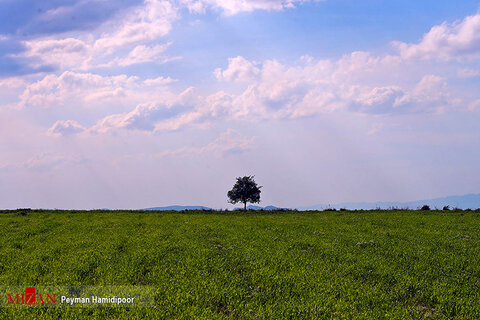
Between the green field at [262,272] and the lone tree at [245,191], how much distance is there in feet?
222

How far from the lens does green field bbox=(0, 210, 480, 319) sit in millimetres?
10312

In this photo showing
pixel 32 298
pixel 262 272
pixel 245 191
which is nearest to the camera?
pixel 32 298

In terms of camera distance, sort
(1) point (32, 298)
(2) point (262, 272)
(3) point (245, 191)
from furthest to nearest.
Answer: (3) point (245, 191), (2) point (262, 272), (1) point (32, 298)

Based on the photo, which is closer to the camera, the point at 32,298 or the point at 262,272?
the point at 32,298

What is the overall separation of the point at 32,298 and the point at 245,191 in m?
81.6

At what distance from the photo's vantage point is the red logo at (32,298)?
10633 millimetres

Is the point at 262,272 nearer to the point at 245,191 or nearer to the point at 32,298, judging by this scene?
the point at 32,298

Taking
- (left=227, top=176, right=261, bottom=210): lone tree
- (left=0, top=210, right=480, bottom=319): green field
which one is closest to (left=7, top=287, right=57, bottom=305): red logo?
(left=0, top=210, right=480, bottom=319): green field

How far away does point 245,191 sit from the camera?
92000 mm

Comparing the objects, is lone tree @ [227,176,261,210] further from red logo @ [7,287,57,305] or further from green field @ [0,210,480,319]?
red logo @ [7,287,57,305]

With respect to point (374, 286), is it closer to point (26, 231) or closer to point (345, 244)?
point (345, 244)

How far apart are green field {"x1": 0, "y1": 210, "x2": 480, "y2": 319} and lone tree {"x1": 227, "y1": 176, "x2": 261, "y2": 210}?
Result: 6763 centimetres

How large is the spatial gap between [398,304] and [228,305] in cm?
588

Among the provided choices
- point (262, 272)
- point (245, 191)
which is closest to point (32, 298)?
point (262, 272)
